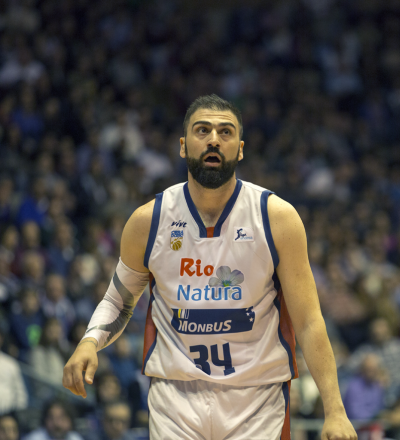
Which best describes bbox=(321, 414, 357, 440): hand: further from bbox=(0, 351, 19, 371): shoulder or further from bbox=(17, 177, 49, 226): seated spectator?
bbox=(17, 177, 49, 226): seated spectator

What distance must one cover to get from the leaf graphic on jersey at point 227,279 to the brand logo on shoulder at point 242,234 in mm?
166

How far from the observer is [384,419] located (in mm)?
6996

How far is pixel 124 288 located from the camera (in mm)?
3666

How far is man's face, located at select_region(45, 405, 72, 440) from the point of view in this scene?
6.39m

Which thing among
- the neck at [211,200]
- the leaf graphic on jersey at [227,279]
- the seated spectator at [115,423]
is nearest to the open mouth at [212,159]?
the neck at [211,200]

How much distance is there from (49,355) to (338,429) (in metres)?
4.99

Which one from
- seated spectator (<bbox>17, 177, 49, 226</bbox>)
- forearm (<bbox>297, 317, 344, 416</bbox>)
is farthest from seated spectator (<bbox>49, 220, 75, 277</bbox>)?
forearm (<bbox>297, 317, 344, 416</bbox>)

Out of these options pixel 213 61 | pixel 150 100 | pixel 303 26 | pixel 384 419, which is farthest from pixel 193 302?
pixel 303 26

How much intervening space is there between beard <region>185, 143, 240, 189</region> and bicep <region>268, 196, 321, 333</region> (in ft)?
1.21

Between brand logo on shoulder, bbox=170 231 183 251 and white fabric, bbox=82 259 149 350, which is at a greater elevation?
brand logo on shoulder, bbox=170 231 183 251

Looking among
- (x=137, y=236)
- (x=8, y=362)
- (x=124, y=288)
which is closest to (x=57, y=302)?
(x=8, y=362)

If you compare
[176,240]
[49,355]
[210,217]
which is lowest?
[49,355]

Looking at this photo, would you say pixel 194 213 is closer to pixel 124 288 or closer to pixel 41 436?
pixel 124 288

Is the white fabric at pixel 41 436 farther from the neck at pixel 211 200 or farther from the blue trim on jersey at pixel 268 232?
the blue trim on jersey at pixel 268 232
